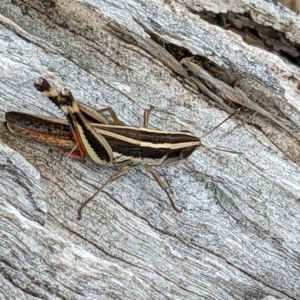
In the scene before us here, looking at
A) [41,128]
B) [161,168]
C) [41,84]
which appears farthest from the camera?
[161,168]

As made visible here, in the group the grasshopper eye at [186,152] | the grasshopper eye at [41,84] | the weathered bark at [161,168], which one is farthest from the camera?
the grasshopper eye at [186,152]

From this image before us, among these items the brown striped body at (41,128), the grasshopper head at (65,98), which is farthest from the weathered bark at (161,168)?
the grasshopper head at (65,98)

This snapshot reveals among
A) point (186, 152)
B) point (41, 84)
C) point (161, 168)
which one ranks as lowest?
point (161, 168)

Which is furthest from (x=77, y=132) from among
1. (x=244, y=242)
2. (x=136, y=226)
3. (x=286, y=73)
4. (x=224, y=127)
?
(x=286, y=73)

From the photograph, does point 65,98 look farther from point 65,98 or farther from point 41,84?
point 41,84

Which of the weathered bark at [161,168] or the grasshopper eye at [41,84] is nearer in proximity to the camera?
the grasshopper eye at [41,84]

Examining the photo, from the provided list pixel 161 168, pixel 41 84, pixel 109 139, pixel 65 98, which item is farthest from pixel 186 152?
pixel 41 84

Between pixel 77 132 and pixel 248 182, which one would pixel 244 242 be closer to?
pixel 248 182

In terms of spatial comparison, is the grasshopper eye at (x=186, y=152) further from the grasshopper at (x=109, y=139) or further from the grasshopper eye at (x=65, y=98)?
the grasshopper eye at (x=65, y=98)

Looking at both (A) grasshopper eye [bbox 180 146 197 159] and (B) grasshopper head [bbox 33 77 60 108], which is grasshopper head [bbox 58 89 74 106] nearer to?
(B) grasshopper head [bbox 33 77 60 108]

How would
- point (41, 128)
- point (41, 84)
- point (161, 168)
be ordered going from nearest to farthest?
point (41, 84) < point (41, 128) < point (161, 168)
